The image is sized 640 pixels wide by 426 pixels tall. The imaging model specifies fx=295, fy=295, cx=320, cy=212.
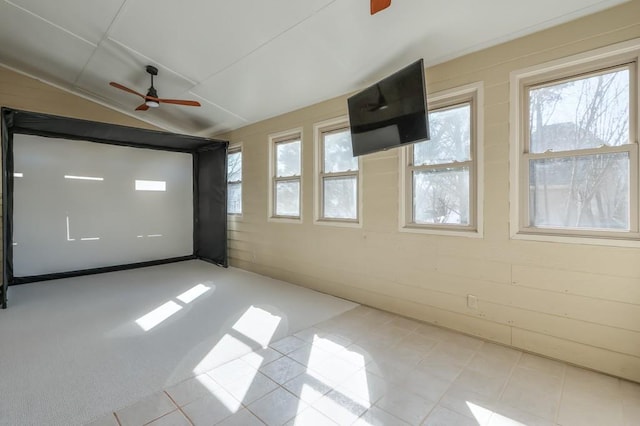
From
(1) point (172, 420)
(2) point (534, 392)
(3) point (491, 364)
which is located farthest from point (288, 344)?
(2) point (534, 392)

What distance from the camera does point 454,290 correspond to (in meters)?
2.92

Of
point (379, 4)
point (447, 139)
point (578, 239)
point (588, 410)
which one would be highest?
point (379, 4)

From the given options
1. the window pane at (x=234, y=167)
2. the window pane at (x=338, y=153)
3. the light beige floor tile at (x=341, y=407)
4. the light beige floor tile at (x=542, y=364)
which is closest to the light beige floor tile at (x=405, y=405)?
the light beige floor tile at (x=341, y=407)

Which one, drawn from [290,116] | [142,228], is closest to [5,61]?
[142,228]

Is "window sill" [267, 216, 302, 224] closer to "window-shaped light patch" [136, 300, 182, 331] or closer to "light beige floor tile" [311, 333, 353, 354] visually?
"window-shaped light patch" [136, 300, 182, 331]

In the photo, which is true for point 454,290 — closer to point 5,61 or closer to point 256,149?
point 256,149

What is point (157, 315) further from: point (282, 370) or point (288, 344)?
point (282, 370)

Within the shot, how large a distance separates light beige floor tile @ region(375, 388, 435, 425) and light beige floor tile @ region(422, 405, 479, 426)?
0.04 meters

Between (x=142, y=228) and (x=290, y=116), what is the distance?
12.5ft

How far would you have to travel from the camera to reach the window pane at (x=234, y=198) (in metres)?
5.75

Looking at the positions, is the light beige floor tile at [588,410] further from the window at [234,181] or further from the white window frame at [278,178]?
the window at [234,181]

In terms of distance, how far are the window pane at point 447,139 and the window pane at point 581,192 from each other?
640 mm

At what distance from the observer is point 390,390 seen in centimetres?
200

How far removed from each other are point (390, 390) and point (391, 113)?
94.4 inches
